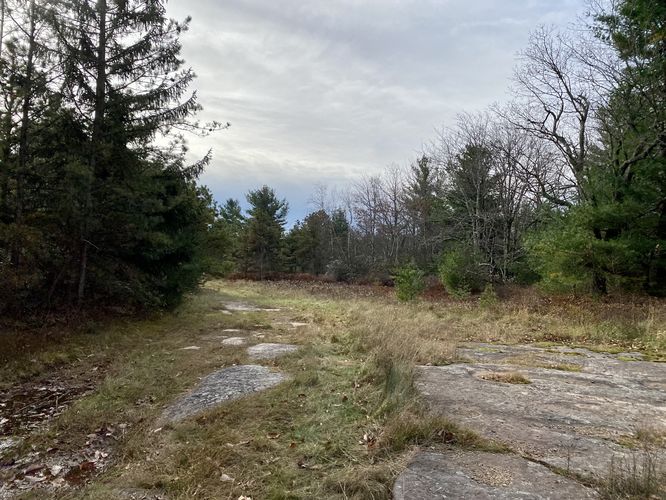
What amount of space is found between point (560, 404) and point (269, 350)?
15.2 ft

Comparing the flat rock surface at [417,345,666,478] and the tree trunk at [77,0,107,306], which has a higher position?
the tree trunk at [77,0,107,306]

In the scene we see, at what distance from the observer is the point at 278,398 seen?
15.4 feet

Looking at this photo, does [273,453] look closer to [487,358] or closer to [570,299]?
[487,358]

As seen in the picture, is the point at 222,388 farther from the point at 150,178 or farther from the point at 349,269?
the point at 349,269

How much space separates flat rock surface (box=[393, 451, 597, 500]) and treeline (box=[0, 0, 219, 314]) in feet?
25.6

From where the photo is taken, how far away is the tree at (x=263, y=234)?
1332 inches

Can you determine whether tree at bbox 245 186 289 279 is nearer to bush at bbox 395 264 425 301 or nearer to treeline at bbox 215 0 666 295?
treeline at bbox 215 0 666 295

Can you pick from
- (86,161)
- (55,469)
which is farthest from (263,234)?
(55,469)

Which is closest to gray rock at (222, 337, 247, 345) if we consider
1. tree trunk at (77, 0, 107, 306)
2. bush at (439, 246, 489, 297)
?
tree trunk at (77, 0, 107, 306)

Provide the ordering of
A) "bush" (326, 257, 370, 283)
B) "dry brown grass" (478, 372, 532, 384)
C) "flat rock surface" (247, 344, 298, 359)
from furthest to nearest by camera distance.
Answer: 1. "bush" (326, 257, 370, 283)
2. "flat rock surface" (247, 344, 298, 359)
3. "dry brown grass" (478, 372, 532, 384)

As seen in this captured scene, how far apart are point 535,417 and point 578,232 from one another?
1075 centimetres

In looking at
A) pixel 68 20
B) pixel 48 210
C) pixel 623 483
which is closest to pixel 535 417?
pixel 623 483

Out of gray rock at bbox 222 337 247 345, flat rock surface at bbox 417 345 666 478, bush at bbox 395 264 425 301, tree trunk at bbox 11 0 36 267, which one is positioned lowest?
gray rock at bbox 222 337 247 345

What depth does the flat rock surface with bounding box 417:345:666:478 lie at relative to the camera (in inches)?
127
